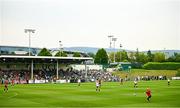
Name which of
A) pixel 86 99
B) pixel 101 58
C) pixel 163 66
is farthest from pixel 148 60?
pixel 86 99

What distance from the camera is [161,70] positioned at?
114125 millimetres

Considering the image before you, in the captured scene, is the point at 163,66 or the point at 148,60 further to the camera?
the point at 148,60

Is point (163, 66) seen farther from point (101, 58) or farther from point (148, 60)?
point (148, 60)

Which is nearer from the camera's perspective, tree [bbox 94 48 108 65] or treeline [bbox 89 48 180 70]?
treeline [bbox 89 48 180 70]

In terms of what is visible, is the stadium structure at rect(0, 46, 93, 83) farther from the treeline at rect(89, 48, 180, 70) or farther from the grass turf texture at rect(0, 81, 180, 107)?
the treeline at rect(89, 48, 180, 70)

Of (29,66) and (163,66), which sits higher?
(163,66)

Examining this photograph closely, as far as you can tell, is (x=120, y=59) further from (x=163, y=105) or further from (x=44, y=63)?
(x=163, y=105)

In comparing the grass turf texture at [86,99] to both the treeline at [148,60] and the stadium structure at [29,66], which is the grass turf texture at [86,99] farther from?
the treeline at [148,60]

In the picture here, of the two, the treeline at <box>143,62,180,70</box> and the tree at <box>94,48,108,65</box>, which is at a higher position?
the tree at <box>94,48,108,65</box>

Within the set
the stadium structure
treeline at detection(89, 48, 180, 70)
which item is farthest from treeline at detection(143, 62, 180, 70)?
the stadium structure

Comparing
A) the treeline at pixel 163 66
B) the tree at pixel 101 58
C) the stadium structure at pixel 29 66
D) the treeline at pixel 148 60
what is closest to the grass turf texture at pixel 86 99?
the stadium structure at pixel 29 66

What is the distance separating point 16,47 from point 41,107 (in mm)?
109563

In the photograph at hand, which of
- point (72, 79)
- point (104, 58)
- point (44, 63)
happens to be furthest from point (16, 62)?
point (104, 58)

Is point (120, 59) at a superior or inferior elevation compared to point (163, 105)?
superior
